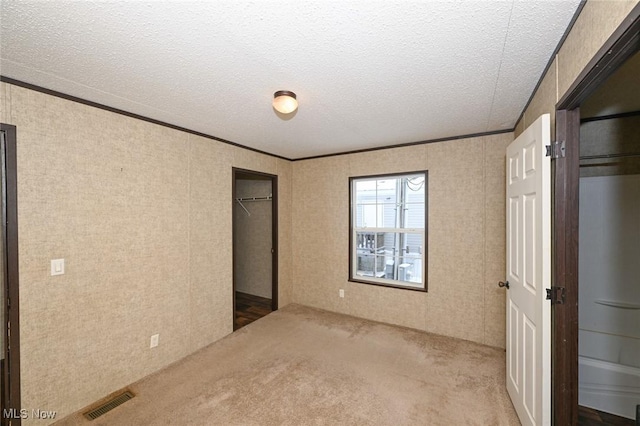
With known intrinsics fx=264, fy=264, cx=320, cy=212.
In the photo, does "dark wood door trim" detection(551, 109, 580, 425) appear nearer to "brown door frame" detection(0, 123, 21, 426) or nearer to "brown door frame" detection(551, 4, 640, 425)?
"brown door frame" detection(551, 4, 640, 425)

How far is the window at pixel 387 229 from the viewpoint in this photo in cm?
365

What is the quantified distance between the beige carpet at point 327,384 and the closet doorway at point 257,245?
3.38 ft

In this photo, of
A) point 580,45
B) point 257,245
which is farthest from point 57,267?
point 580,45

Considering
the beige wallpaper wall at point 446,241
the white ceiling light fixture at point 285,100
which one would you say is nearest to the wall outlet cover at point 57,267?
the white ceiling light fixture at point 285,100

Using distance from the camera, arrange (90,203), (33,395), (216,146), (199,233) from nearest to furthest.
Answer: (33,395), (90,203), (199,233), (216,146)

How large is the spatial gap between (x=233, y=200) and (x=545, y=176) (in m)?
3.05

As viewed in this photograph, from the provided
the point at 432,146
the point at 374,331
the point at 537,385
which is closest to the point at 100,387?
the point at 374,331

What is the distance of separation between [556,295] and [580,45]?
1.27 m

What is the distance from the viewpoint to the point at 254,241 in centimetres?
475

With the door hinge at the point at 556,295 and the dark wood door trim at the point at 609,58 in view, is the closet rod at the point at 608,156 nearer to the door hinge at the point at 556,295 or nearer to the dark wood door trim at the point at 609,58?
the dark wood door trim at the point at 609,58

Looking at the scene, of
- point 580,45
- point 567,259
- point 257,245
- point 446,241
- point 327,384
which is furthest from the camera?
point 257,245

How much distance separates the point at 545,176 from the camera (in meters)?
Result: 1.50

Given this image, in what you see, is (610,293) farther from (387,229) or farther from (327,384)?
(327,384)

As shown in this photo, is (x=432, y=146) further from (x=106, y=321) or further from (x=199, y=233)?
(x=106, y=321)
